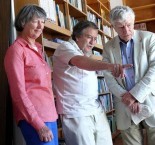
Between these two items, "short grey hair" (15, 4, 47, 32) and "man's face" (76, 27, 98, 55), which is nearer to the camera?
"short grey hair" (15, 4, 47, 32)

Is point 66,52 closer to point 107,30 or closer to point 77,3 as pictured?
point 77,3

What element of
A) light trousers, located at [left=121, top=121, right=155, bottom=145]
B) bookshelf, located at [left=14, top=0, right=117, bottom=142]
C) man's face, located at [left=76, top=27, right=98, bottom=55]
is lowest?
light trousers, located at [left=121, top=121, right=155, bottom=145]

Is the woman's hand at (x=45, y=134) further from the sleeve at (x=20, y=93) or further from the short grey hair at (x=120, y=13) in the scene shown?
the short grey hair at (x=120, y=13)

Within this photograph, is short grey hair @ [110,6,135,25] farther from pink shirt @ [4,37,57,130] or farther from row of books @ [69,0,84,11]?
row of books @ [69,0,84,11]

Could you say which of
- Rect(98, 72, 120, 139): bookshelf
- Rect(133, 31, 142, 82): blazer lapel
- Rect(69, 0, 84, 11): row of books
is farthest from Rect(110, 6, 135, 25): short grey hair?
Rect(98, 72, 120, 139): bookshelf

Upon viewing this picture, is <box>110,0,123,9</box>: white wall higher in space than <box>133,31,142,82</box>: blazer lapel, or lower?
higher

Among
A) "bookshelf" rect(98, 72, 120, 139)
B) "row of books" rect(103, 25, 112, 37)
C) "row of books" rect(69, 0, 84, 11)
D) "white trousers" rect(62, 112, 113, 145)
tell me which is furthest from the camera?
"row of books" rect(103, 25, 112, 37)

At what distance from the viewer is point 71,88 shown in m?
1.58

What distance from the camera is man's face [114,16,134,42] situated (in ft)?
5.75

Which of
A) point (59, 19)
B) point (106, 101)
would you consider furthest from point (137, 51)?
point (106, 101)

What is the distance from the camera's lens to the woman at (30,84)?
49.1 inches

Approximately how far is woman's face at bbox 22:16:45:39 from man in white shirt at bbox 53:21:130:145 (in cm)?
21

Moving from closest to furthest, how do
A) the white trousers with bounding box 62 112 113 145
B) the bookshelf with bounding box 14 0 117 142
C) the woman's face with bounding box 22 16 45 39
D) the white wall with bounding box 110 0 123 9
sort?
the woman's face with bounding box 22 16 45 39
the white trousers with bounding box 62 112 113 145
the bookshelf with bounding box 14 0 117 142
the white wall with bounding box 110 0 123 9

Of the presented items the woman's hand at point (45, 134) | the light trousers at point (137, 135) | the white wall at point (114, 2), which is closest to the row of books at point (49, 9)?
the light trousers at point (137, 135)
